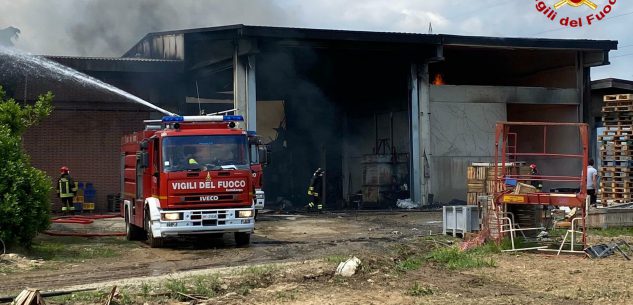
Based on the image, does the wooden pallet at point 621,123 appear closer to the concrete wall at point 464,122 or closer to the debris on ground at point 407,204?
the concrete wall at point 464,122

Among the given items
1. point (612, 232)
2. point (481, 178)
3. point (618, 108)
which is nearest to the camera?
point (612, 232)

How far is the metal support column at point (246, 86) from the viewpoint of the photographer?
23.3 meters

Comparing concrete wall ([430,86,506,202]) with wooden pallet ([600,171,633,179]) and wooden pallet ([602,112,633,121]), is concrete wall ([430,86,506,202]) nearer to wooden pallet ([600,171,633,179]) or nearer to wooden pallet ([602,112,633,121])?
wooden pallet ([600,171,633,179])

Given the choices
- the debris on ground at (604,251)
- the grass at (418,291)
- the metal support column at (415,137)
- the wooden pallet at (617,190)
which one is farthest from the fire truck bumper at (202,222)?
the metal support column at (415,137)

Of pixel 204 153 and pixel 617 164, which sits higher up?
pixel 204 153

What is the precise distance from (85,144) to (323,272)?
17.4m

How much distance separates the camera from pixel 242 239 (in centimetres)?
1445

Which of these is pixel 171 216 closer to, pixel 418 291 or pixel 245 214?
pixel 245 214

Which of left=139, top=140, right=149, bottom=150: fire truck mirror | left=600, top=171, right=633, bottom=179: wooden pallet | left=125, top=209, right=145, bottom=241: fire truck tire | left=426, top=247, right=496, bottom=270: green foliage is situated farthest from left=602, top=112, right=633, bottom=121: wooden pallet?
left=125, top=209, right=145, bottom=241: fire truck tire

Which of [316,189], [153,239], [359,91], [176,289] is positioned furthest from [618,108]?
[176,289]

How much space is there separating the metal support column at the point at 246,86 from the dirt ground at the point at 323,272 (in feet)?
26.2

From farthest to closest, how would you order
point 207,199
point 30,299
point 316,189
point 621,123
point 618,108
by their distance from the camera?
point 316,189
point 621,123
point 618,108
point 207,199
point 30,299

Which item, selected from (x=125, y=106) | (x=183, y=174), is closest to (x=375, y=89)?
(x=125, y=106)

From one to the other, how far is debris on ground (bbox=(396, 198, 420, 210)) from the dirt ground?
9.50m
